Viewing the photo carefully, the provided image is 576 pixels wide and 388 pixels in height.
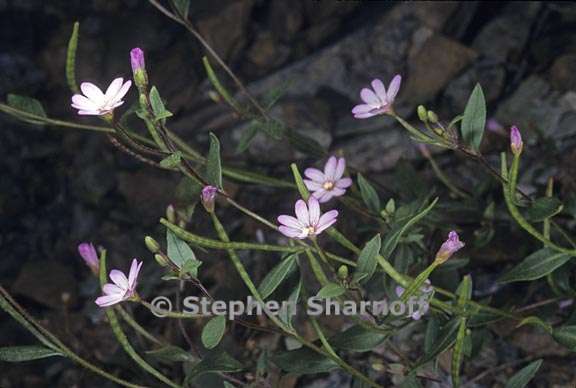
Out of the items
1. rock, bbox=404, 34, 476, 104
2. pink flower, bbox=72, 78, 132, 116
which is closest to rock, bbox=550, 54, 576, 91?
rock, bbox=404, 34, 476, 104

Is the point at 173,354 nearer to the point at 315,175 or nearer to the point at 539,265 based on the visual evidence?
the point at 315,175

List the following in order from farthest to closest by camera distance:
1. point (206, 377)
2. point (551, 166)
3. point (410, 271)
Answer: point (551, 166)
point (410, 271)
point (206, 377)

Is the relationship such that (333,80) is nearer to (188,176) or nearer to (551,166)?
(551,166)


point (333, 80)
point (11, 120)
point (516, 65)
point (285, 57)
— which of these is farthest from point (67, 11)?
point (516, 65)

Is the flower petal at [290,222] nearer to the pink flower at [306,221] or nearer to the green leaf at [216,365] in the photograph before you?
the pink flower at [306,221]

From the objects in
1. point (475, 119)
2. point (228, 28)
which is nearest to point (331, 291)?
point (475, 119)

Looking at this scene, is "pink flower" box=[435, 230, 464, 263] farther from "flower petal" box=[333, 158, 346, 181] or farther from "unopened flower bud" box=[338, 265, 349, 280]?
"flower petal" box=[333, 158, 346, 181]
